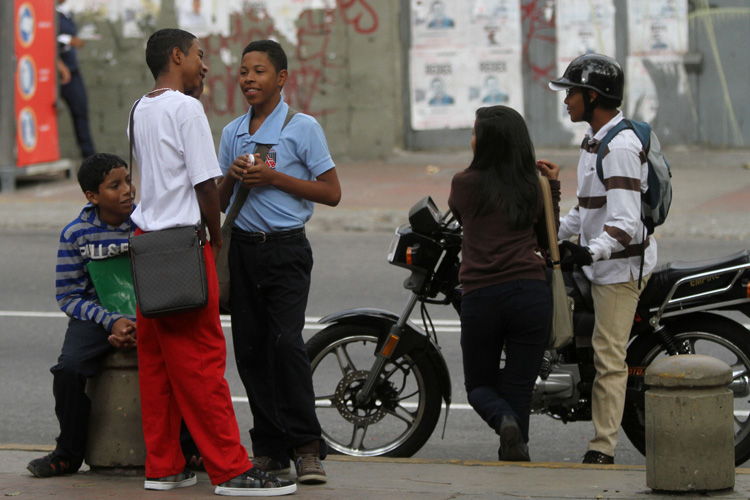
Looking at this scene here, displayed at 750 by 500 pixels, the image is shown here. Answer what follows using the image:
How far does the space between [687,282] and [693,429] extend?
1066 millimetres

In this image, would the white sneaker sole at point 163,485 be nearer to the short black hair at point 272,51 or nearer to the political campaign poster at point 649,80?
the short black hair at point 272,51

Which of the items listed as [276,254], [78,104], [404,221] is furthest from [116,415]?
[78,104]

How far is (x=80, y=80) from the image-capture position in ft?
52.1

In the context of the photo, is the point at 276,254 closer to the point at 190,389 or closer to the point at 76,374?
the point at 190,389

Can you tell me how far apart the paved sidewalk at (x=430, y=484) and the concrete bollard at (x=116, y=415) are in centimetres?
9

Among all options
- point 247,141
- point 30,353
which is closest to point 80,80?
point 30,353

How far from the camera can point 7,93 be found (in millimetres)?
14289

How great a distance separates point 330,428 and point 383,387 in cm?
92

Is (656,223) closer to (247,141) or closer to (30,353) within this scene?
(247,141)

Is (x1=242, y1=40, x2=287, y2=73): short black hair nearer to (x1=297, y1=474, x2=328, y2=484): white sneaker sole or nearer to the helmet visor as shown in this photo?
the helmet visor

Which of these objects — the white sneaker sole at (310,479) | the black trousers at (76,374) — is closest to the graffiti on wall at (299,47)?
the black trousers at (76,374)

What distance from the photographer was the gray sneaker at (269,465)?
4.91 m

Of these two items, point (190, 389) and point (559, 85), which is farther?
point (559, 85)

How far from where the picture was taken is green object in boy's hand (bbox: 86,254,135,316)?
4848 mm
